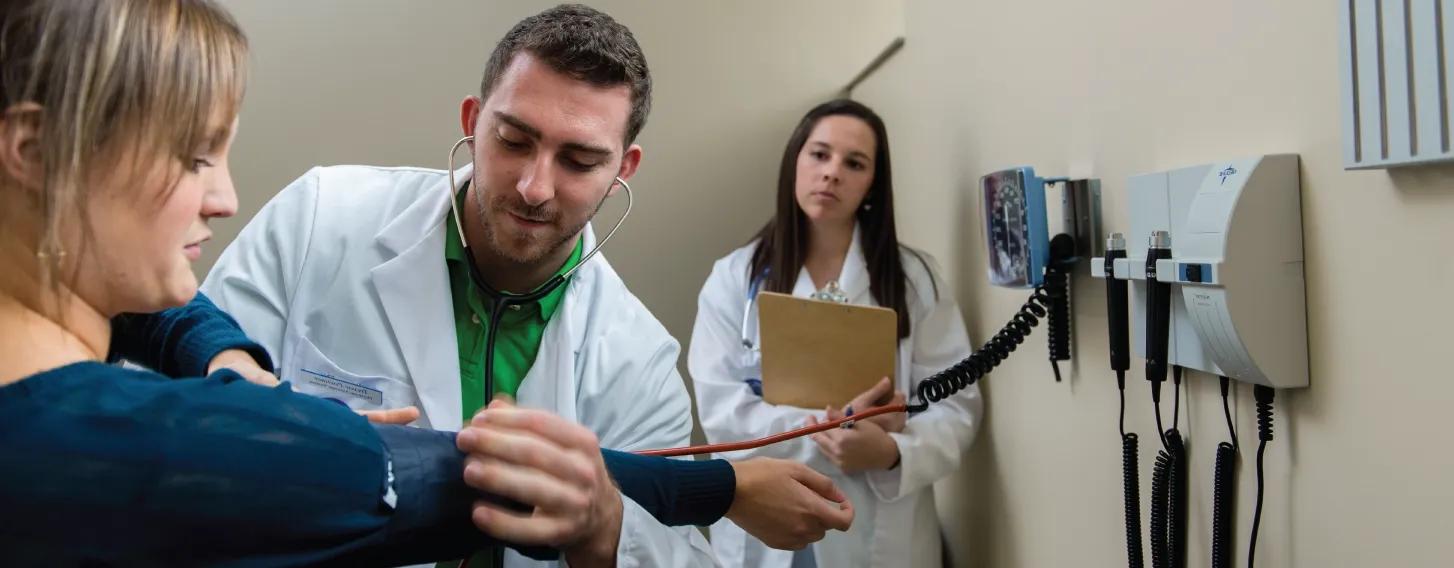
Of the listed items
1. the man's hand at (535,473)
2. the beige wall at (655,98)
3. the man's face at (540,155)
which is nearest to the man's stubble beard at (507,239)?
the man's face at (540,155)

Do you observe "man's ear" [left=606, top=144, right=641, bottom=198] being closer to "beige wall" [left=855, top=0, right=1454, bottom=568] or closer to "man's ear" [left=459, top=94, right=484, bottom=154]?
"man's ear" [left=459, top=94, right=484, bottom=154]

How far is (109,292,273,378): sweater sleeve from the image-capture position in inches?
30.3

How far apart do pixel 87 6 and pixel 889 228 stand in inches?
60.5

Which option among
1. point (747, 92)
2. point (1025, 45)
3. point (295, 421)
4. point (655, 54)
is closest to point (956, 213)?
point (1025, 45)

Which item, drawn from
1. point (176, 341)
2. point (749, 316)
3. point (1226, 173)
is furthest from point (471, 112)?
point (1226, 173)

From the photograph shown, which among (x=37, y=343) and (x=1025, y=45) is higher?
(x=1025, y=45)

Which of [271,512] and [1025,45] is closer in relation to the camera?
[271,512]

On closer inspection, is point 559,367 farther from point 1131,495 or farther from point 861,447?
point 1131,495

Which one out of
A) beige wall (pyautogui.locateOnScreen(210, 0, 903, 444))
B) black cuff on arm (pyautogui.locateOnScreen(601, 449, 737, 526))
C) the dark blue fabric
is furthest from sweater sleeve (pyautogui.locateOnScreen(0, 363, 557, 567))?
beige wall (pyautogui.locateOnScreen(210, 0, 903, 444))

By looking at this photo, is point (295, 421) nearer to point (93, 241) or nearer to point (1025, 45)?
point (93, 241)

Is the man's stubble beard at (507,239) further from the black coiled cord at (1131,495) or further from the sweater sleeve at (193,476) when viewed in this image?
the black coiled cord at (1131,495)

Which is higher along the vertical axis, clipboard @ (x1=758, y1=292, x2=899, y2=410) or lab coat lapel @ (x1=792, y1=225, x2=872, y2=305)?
lab coat lapel @ (x1=792, y1=225, x2=872, y2=305)

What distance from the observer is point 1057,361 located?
1.29 m

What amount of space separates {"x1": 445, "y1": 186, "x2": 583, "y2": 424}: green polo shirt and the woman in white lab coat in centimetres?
53
